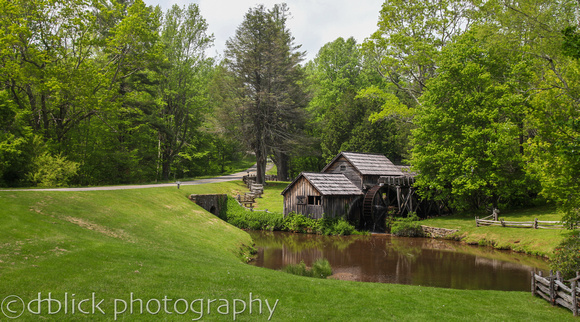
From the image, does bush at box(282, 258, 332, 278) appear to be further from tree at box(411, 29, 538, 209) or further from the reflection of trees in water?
tree at box(411, 29, 538, 209)

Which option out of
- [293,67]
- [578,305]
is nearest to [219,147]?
[293,67]

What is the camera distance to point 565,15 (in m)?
27.0

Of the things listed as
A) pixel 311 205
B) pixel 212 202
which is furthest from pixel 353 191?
pixel 212 202

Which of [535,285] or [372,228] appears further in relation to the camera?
[372,228]

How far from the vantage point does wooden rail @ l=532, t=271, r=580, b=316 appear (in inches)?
411

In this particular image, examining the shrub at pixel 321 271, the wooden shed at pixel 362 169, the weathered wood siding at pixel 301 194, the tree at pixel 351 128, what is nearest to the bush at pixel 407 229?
the wooden shed at pixel 362 169

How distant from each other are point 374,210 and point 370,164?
17.9ft

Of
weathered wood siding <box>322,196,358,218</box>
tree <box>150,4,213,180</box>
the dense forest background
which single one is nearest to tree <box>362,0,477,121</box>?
the dense forest background

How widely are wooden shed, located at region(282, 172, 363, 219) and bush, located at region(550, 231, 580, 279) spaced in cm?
1883

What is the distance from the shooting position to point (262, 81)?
151 ft

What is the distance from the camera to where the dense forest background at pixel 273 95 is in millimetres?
23734

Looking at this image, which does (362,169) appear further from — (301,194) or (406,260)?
(406,260)

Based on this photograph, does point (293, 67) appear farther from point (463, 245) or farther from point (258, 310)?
point (258, 310)

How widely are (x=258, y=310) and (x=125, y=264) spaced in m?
4.76
